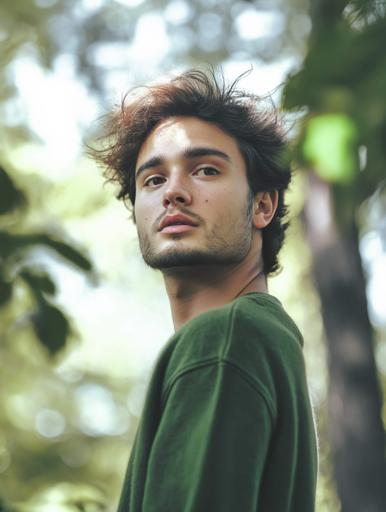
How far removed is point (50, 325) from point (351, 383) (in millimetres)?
5103

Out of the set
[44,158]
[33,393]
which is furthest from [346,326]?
[33,393]

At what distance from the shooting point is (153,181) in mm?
2916

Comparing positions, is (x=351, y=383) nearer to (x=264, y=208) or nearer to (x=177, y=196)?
(x=264, y=208)

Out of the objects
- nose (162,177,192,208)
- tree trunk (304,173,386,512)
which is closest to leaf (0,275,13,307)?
nose (162,177,192,208)

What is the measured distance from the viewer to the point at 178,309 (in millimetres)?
2824

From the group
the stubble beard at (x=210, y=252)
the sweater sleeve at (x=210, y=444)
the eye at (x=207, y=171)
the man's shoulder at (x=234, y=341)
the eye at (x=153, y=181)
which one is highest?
the eye at (x=153, y=181)

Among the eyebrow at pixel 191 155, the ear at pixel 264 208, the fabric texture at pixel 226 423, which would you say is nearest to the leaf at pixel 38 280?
the fabric texture at pixel 226 423

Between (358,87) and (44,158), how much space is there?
38.9 ft

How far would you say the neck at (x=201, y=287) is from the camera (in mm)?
2760

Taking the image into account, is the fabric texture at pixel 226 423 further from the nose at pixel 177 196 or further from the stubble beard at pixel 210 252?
the nose at pixel 177 196

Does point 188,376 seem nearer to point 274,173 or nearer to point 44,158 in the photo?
point 274,173

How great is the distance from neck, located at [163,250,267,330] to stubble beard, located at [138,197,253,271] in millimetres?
31

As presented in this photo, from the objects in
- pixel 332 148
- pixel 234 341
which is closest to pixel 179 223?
pixel 234 341

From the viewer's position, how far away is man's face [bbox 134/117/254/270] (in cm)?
271
